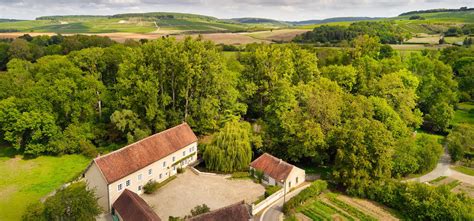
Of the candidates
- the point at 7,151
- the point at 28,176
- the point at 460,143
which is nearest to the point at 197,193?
Answer: the point at 28,176

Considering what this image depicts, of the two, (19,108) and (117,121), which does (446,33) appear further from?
(19,108)

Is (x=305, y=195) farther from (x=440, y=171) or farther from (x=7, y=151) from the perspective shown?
(x=7, y=151)

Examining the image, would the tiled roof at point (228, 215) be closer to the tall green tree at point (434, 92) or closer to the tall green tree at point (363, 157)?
the tall green tree at point (363, 157)

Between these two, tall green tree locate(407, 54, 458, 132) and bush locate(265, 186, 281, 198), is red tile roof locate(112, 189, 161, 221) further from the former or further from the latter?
tall green tree locate(407, 54, 458, 132)

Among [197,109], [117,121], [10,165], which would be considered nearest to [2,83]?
[10,165]

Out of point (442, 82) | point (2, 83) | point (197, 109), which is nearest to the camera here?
point (197, 109)

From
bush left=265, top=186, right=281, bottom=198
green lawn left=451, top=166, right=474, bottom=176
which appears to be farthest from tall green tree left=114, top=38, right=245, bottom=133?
green lawn left=451, top=166, right=474, bottom=176
